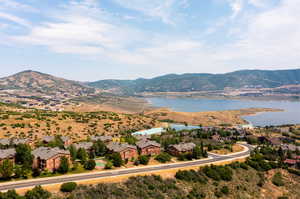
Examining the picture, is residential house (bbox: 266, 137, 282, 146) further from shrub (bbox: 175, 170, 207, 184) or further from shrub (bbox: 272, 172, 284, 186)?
shrub (bbox: 175, 170, 207, 184)

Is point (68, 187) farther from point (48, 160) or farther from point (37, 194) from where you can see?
point (48, 160)

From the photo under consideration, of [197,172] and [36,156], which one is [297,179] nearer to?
[197,172]

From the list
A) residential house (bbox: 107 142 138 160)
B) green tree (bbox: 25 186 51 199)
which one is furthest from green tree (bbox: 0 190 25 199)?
residential house (bbox: 107 142 138 160)

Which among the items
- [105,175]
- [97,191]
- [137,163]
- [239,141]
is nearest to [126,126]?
[239,141]

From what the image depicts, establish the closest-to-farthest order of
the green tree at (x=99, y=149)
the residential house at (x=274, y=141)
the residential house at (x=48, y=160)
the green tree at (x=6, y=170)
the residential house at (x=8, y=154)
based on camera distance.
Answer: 1. the green tree at (x=6, y=170)
2. the residential house at (x=48, y=160)
3. the residential house at (x=8, y=154)
4. the green tree at (x=99, y=149)
5. the residential house at (x=274, y=141)

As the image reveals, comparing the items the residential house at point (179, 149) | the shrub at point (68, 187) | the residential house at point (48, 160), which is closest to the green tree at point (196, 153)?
the residential house at point (179, 149)

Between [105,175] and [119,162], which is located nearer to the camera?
[105,175]

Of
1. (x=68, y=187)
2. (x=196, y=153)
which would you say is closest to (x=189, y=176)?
(x=196, y=153)

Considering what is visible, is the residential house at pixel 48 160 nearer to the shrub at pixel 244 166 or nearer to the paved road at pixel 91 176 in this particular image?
the paved road at pixel 91 176
